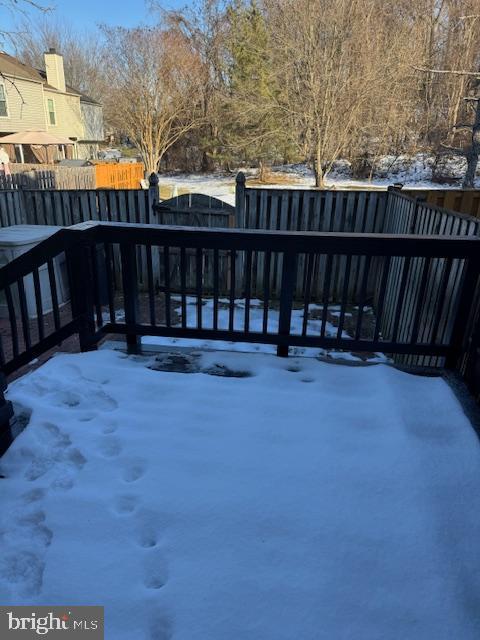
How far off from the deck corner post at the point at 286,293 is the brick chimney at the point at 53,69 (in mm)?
29257

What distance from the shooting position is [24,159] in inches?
1024

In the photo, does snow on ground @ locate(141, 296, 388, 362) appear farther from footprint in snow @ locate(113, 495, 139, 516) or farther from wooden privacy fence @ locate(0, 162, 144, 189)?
wooden privacy fence @ locate(0, 162, 144, 189)

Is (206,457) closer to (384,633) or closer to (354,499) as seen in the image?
(354,499)

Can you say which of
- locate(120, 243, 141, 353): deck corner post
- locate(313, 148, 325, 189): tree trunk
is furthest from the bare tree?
locate(120, 243, 141, 353): deck corner post

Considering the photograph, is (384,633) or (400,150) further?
(400,150)

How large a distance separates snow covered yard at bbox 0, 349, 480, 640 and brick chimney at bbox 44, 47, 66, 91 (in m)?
29.4

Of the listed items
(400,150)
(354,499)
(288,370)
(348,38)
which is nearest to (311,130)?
(348,38)

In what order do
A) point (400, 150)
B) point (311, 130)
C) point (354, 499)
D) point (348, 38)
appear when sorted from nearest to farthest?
point (354, 499) → point (348, 38) → point (311, 130) → point (400, 150)

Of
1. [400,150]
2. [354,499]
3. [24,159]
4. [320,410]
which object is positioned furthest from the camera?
[24,159]

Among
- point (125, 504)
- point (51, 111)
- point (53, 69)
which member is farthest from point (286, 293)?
point (53, 69)

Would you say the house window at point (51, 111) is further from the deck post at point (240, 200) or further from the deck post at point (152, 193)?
the deck post at point (240, 200)

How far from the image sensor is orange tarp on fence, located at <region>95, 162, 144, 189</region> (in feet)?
51.3

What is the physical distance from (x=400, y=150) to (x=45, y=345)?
2486 cm

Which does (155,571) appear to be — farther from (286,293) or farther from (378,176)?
(378,176)
